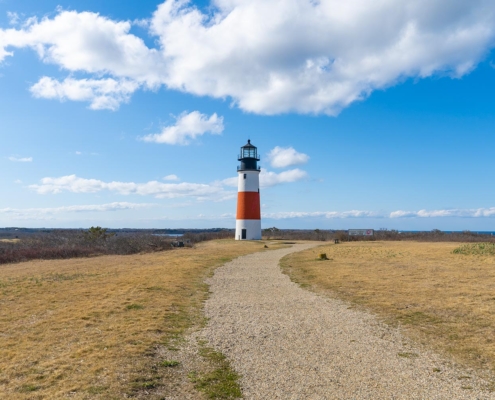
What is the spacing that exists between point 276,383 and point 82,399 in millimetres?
2783

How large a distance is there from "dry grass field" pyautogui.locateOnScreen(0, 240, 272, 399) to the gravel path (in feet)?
4.37

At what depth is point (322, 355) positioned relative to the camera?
294 inches

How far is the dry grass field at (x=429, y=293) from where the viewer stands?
8.39 m

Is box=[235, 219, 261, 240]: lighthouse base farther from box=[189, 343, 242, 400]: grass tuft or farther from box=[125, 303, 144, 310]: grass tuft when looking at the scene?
box=[189, 343, 242, 400]: grass tuft

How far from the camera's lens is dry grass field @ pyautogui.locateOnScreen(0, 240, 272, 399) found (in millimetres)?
6141

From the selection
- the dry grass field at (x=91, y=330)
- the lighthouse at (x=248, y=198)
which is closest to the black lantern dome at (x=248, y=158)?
the lighthouse at (x=248, y=198)

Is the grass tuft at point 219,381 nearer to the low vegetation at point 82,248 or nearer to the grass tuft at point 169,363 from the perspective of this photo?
the grass tuft at point 169,363

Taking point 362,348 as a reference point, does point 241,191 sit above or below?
Result: above

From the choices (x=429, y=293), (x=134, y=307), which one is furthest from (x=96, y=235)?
(x=429, y=293)

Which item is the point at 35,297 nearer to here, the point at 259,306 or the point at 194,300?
the point at 194,300

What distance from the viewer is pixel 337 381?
6215mm

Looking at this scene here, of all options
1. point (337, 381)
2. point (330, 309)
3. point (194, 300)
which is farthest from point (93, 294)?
point (337, 381)

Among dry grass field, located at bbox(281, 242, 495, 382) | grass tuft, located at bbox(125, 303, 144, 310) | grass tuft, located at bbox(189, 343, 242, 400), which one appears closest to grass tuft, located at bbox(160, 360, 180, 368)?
grass tuft, located at bbox(189, 343, 242, 400)

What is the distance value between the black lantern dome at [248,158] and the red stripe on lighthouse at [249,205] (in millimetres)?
2955
